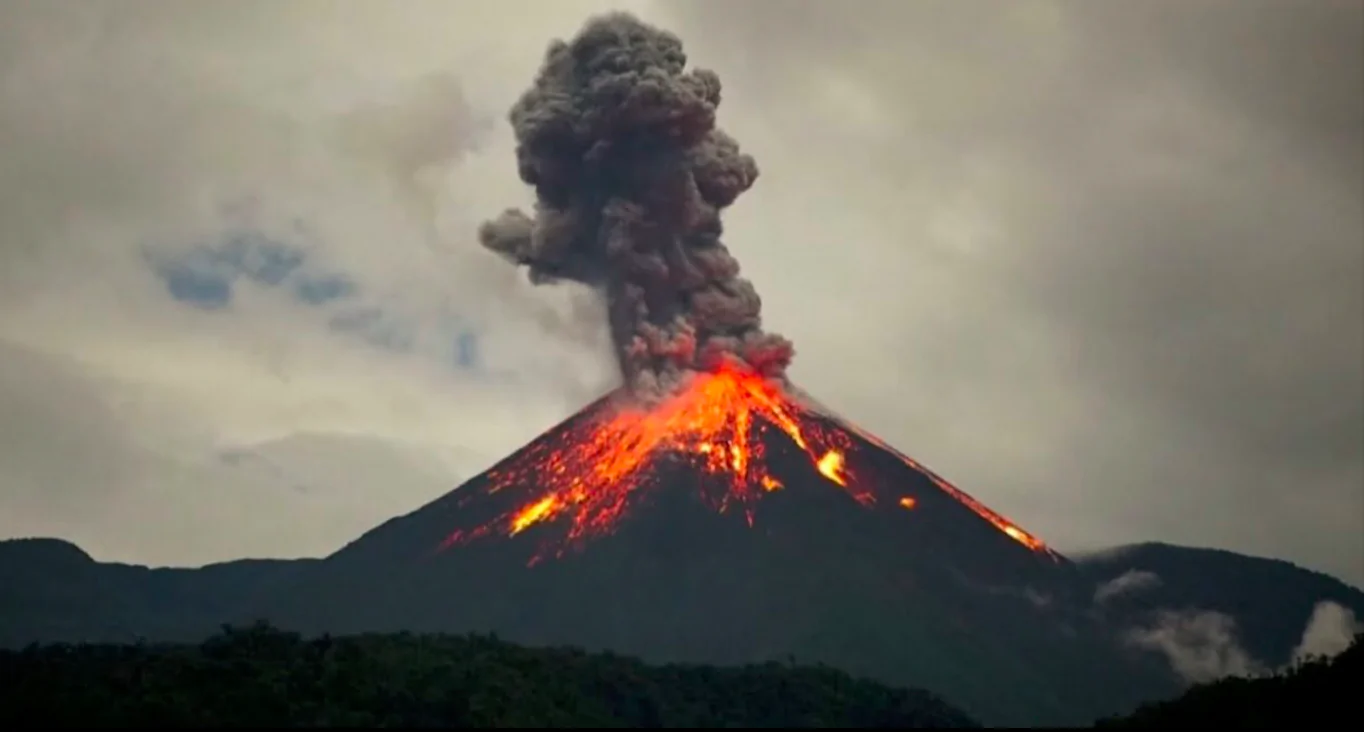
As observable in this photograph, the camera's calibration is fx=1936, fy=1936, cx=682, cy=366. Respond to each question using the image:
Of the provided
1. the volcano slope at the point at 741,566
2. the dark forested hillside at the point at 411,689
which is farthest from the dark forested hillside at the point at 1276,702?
the volcano slope at the point at 741,566

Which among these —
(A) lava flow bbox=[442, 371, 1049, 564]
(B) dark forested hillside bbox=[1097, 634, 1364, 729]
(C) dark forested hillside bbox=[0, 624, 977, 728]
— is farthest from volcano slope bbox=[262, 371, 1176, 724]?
(B) dark forested hillside bbox=[1097, 634, 1364, 729]

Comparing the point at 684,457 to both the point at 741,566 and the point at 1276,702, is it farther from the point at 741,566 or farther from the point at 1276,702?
the point at 1276,702

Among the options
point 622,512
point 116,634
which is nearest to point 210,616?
point 116,634

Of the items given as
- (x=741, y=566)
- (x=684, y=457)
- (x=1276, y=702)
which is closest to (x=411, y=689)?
(x=1276, y=702)

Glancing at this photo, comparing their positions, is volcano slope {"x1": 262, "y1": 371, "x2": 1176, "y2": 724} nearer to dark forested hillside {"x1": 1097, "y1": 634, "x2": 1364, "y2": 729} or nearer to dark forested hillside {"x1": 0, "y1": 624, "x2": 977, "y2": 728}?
dark forested hillside {"x1": 0, "y1": 624, "x2": 977, "y2": 728}

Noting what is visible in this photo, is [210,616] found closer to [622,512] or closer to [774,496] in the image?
[622,512]

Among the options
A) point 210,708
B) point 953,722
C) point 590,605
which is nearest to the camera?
point 210,708
